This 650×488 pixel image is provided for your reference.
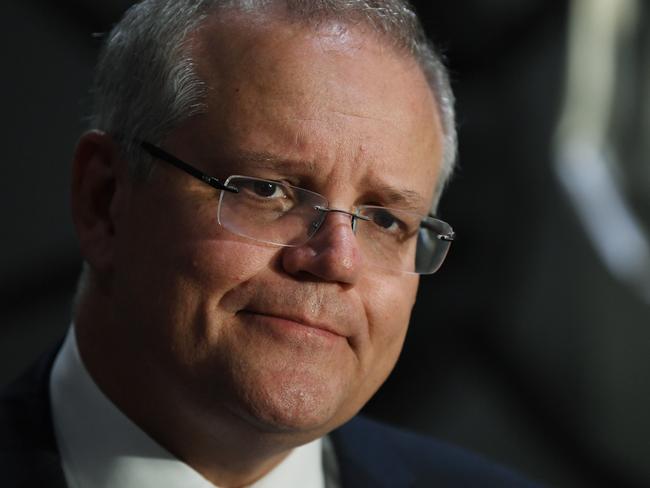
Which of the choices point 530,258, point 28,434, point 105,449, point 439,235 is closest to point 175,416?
point 105,449

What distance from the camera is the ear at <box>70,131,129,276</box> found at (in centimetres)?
174

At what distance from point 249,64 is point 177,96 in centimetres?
13

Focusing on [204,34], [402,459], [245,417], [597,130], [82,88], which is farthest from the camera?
[597,130]

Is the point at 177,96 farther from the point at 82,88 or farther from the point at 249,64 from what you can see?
the point at 82,88

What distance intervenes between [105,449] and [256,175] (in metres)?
0.52

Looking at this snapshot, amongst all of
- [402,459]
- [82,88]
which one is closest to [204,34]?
[402,459]

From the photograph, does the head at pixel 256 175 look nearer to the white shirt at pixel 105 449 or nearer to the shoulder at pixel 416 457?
the white shirt at pixel 105 449

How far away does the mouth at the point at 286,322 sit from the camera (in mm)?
1563

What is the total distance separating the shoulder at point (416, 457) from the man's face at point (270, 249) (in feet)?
1.13

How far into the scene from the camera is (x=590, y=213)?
4.68 meters

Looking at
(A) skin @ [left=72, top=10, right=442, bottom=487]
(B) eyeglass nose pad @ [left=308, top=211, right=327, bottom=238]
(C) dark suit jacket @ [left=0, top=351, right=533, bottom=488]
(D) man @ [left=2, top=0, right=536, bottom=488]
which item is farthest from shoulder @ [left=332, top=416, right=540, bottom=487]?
(B) eyeglass nose pad @ [left=308, top=211, right=327, bottom=238]

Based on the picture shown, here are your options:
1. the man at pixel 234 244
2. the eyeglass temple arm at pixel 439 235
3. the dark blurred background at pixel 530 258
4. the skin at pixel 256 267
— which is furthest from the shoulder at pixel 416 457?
the dark blurred background at pixel 530 258

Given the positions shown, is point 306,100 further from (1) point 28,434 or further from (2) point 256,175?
(1) point 28,434

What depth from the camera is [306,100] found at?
161 centimetres
